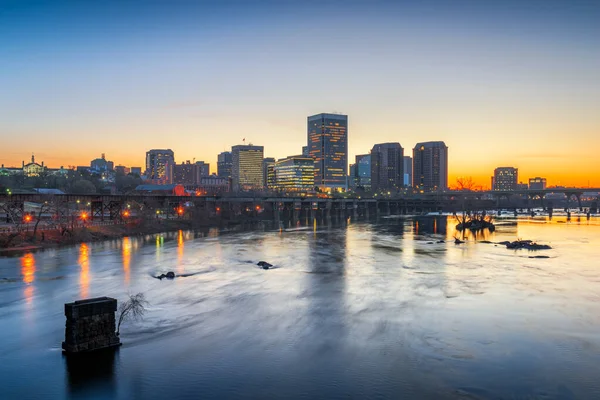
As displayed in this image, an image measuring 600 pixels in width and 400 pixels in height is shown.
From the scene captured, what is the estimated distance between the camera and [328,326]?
31281 mm

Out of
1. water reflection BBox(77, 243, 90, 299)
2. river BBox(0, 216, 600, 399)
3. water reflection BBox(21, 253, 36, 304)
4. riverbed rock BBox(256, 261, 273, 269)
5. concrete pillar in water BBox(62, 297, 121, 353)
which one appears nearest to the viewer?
river BBox(0, 216, 600, 399)

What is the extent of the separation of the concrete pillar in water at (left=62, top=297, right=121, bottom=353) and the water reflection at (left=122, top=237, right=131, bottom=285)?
2046 centimetres

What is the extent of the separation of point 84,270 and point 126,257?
11.2 meters

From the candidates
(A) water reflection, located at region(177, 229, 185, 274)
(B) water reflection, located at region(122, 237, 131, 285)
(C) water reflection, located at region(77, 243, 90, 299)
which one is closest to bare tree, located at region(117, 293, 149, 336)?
(C) water reflection, located at region(77, 243, 90, 299)

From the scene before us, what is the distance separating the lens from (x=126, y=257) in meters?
63.2

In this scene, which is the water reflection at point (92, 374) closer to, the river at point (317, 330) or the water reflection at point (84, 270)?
the river at point (317, 330)

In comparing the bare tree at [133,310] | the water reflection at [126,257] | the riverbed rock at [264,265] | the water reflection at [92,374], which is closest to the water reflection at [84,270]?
the water reflection at [126,257]

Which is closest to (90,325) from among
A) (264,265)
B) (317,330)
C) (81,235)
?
(317,330)

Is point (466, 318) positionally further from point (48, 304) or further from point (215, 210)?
→ point (215, 210)

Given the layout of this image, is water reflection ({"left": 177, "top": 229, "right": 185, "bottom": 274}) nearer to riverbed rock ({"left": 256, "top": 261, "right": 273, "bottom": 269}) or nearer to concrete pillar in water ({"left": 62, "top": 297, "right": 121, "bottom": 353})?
riverbed rock ({"left": 256, "top": 261, "right": 273, "bottom": 269})

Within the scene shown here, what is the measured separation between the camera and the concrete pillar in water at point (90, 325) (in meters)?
23.5

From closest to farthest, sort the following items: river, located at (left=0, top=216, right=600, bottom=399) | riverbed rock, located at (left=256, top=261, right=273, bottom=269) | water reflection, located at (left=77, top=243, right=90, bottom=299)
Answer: river, located at (left=0, top=216, right=600, bottom=399) < water reflection, located at (left=77, top=243, right=90, bottom=299) < riverbed rock, located at (left=256, top=261, right=273, bottom=269)

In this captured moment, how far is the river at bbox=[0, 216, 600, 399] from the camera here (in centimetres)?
2200

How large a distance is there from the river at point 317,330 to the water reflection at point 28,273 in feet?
0.38
